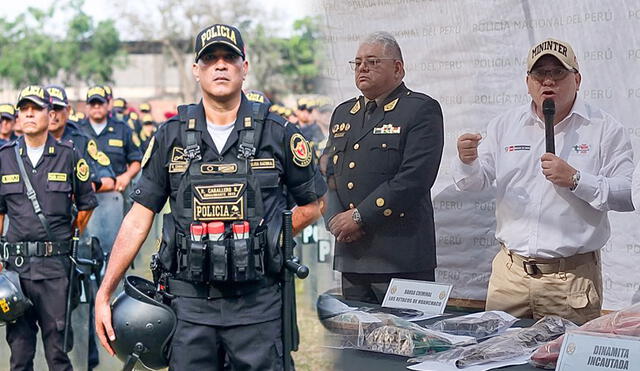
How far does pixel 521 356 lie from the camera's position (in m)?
3.04

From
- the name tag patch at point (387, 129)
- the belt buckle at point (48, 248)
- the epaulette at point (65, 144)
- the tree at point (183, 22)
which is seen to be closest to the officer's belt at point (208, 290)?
the name tag patch at point (387, 129)

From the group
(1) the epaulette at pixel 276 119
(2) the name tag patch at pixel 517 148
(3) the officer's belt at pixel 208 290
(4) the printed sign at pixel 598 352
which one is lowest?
(4) the printed sign at pixel 598 352

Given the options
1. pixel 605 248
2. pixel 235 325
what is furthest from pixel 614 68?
pixel 235 325

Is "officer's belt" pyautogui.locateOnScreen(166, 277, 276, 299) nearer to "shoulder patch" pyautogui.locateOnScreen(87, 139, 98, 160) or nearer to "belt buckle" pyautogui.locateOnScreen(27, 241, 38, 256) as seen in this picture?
"belt buckle" pyautogui.locateOnScreen(27, 241, 38, 256)

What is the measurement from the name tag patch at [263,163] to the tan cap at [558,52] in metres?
1.01

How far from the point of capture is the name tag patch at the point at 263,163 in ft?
12.2

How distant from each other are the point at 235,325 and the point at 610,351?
153cm

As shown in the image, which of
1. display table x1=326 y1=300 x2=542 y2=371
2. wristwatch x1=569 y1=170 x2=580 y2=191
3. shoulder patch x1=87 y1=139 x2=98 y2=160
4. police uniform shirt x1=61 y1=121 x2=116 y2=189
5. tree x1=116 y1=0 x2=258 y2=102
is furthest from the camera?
tree x1=116 y1=0 x2=258 y2=102

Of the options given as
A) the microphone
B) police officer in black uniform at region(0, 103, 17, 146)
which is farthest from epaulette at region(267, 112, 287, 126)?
police officer in black uniform at region(0, 103, 17, 146)

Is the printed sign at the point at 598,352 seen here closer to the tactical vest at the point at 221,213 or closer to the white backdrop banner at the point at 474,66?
the white backdrop banner at the point at 474,66

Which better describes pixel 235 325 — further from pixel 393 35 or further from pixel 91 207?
pixel 91 207

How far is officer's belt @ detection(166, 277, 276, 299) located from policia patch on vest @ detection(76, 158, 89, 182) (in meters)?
2.41

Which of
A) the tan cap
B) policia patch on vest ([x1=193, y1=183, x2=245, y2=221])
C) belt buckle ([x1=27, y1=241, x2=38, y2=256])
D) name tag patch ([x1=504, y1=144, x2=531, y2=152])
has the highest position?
the tan cap

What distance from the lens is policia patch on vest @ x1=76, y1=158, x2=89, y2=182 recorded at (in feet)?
19.6
